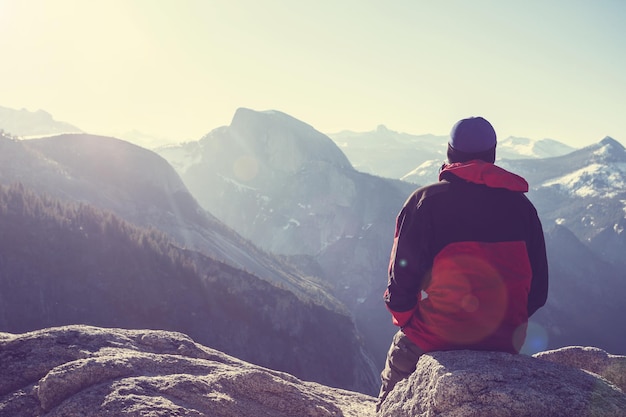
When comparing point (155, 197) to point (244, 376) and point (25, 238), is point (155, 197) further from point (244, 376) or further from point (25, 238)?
point (244, 376)

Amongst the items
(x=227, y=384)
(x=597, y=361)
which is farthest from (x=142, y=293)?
(x=597, y=361)

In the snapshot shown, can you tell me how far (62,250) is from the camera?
341 ft

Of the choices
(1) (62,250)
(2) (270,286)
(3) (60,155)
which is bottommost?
(2) (270,286)

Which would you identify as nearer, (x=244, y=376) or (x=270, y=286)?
(x=244, y=376)

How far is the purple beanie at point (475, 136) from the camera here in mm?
7852

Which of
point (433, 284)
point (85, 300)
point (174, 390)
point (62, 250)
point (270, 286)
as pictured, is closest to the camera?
point (433, 284)

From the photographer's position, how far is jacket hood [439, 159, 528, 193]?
7316 millimetres

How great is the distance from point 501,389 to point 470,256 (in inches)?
78.8

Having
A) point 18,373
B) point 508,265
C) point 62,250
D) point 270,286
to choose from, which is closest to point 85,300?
point 62,250

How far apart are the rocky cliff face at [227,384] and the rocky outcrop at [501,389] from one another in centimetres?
1

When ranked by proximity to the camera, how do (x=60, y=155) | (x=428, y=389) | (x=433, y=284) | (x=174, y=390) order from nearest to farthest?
(x=428, y=389) → (x=433, y=284) → (x=174, y=390) → (x=60, y=155)

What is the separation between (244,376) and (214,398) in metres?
1.23

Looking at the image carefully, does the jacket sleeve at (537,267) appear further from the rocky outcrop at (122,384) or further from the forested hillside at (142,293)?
the forested hillside at (142,293)

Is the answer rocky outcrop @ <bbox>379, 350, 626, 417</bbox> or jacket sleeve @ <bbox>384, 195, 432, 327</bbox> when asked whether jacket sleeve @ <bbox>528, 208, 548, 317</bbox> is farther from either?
jacket sleeve @ <bbox>384, 195, 432, 327</bbox>
